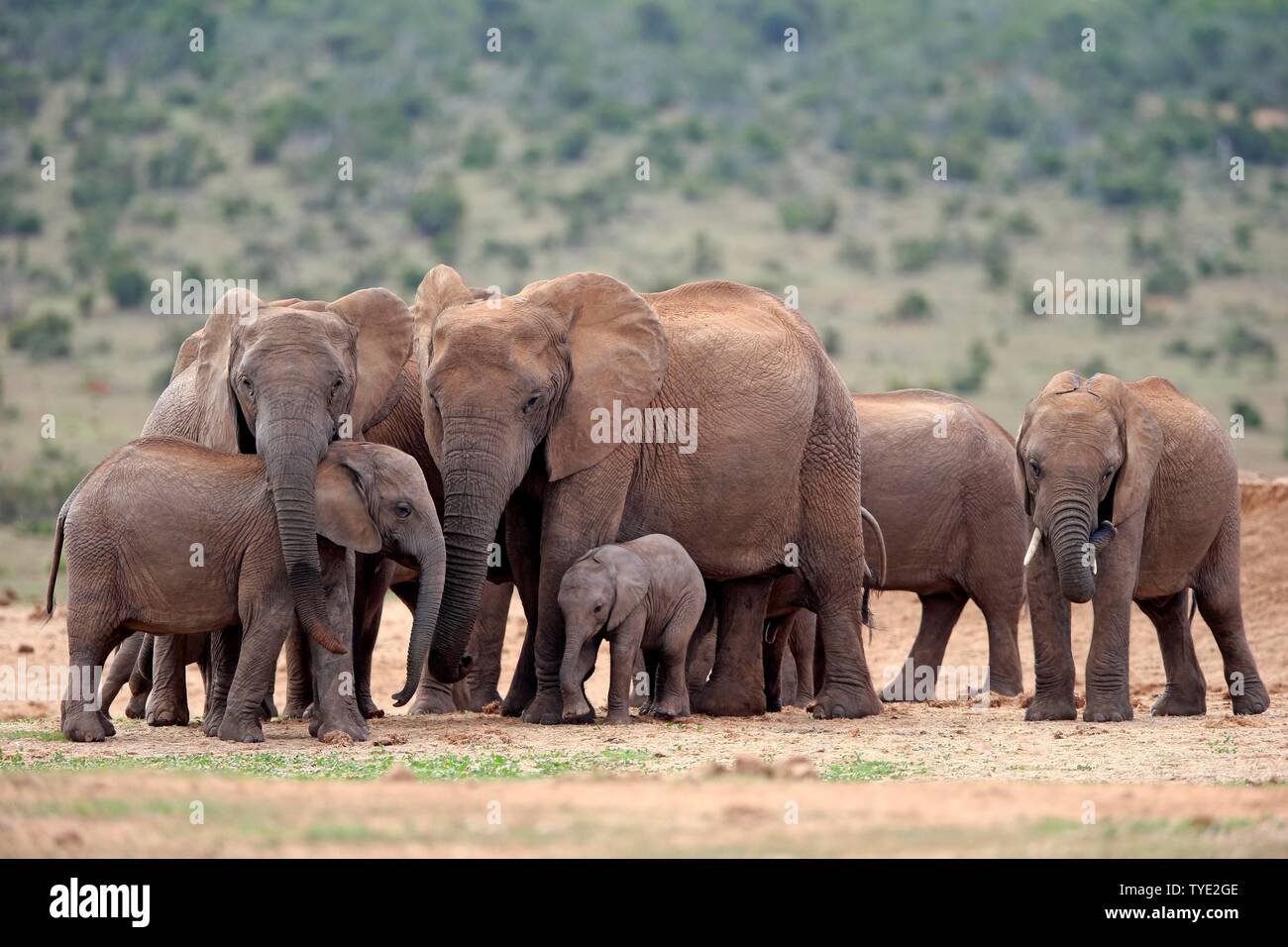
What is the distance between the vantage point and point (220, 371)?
11.5m

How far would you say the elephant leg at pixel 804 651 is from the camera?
14781mm

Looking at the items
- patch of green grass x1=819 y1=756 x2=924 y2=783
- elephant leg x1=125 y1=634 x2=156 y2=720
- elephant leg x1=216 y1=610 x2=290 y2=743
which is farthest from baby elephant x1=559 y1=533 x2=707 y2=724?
elephant leg x1=125 y1=634 x2=156 y2=720

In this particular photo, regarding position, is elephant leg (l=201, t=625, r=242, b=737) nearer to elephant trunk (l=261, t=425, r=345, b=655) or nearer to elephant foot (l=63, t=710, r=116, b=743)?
elephant foot (l=63, t=710, r=116, b=743)

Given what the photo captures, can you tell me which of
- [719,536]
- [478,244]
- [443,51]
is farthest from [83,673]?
[443,51]

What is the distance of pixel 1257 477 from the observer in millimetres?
20250

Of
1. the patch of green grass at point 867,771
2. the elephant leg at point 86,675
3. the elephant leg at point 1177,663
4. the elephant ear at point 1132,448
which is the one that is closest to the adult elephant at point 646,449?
the elephant ear at point 1132,448

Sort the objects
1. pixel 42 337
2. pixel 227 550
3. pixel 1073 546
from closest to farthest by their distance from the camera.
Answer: pixel 227 550, pixel 1073 546, pixel 42 337

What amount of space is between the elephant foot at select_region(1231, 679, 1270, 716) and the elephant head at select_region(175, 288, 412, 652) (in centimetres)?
605

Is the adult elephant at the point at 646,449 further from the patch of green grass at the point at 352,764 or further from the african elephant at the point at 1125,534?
the patch of green grass at the point at 352,764

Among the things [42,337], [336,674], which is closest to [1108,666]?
[336,674]

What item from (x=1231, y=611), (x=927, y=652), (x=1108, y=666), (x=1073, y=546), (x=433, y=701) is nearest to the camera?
(x=1073, y=546)

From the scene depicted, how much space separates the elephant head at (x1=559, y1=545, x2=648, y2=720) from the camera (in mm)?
11359

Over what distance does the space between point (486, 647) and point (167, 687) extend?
2562 millimetres

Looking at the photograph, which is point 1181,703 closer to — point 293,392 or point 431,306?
point 431,306
